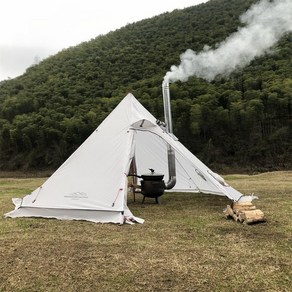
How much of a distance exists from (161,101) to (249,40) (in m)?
15.9

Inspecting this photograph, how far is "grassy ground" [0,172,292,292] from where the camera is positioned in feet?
11.7

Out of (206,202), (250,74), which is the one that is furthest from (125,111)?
(250,74)

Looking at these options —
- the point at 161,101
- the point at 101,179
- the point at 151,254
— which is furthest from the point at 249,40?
the point at 161,101

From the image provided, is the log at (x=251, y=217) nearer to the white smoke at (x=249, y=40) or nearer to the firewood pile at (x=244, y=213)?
the firewood pile at (x=244, y=213)

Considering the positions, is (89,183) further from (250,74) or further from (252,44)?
(250,74)

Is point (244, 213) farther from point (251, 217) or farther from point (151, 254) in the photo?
point (151, 254)

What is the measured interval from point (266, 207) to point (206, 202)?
1286 mm

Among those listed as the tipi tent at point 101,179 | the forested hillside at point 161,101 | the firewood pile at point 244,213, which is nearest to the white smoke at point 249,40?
the tipi tent at point 101,179

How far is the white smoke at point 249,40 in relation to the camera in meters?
9.88

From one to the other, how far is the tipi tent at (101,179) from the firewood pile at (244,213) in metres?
0.48

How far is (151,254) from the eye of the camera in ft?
14.3

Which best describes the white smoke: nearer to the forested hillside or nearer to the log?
the log

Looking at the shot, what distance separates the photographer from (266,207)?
23.0ft

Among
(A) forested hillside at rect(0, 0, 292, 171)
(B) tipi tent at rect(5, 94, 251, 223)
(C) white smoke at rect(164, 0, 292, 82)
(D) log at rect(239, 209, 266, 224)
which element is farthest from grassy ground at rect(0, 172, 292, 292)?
(A) forested hillside at rect(0, 0, 292, 171)
